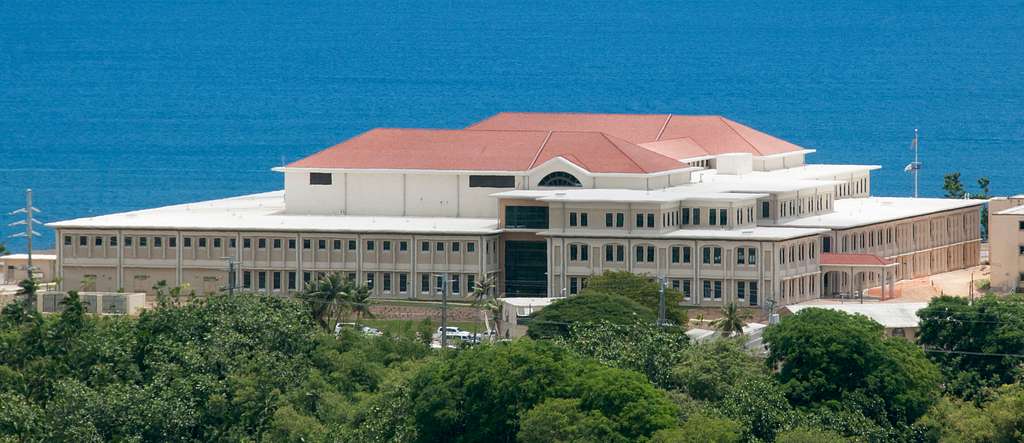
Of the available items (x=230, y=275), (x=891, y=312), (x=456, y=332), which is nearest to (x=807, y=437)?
(x=891, y=312)

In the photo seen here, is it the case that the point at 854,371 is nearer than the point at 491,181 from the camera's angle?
Yes

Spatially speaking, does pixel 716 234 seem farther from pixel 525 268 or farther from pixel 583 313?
pixel 583 313

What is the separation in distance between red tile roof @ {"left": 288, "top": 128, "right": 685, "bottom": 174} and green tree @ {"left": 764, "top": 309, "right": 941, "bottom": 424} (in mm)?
40121

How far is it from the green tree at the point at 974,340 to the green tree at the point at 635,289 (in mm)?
15846

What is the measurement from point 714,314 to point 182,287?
23.5m

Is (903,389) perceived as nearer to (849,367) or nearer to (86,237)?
(849,367)

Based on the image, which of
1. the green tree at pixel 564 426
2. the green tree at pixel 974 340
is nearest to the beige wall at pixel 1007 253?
the green tree at pixel 974 340

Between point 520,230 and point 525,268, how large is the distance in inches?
70.0

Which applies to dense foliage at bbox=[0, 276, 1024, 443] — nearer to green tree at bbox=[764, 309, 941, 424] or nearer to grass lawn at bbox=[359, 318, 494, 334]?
green tree at bbox=[764, 309, 941, 424]

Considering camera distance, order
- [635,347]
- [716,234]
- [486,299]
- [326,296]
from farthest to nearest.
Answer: [716,234] < [486,299] < [326,296] < [635,347]

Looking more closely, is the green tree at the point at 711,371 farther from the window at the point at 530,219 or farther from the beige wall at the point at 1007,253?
the beige wall at the point at 1007,253

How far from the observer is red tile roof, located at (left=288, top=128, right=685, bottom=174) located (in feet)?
423

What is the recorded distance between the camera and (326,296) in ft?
358

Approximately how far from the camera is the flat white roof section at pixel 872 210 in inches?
5015
